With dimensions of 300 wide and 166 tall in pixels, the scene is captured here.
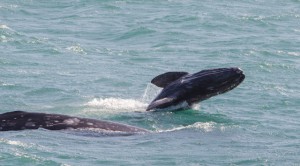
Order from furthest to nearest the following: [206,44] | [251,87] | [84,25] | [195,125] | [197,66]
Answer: [84,25] < [206,44] < [197,66] < [251,87] < [195,125]

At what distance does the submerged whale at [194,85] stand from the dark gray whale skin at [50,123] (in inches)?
91.3

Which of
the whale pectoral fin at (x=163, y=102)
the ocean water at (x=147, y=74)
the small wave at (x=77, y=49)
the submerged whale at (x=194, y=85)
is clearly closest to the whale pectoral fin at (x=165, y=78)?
the submerged whale at (x=194, y=85)

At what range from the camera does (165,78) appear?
2648 cm

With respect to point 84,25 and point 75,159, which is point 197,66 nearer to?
point 84,25

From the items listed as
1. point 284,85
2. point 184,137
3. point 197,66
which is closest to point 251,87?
point 284,85

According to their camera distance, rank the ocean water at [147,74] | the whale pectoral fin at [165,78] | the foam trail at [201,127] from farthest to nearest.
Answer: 1. the whale pectoral fin at [165,78]
2. the foam trail at [201,127]
3. the ocean water at [147,74]

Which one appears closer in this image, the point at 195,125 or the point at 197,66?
the point at 195,125

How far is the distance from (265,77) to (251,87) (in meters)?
1.94

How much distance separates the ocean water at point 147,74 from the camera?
22375 millimetres

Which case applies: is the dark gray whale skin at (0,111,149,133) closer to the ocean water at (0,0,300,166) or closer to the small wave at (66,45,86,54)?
the ocean water at (0,0,300,166)

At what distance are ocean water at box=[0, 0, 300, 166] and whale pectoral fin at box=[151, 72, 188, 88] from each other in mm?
837

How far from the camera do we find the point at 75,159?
21141 millimetres

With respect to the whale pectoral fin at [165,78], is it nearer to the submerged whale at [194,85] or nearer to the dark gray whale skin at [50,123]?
the submerged whale at [194,85]

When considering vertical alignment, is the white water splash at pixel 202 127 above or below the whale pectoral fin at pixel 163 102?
below
